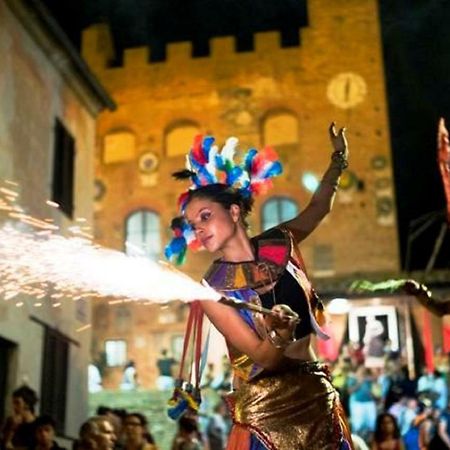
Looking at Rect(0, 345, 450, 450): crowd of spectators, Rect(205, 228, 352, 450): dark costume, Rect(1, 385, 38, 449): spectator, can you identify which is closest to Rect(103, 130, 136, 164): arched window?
Rect(0, 345, 450, 450): crowd of spectators

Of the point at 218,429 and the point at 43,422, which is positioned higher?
the point at 218,429

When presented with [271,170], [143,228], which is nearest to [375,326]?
[143,228]

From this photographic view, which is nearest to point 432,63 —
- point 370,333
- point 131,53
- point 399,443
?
point 370,333

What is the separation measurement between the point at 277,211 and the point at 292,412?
23.8 m

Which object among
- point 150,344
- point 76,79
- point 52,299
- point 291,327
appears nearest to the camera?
point 291,327

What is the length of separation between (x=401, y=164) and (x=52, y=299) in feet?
59.8

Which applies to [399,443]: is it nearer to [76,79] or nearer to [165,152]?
[76,79]

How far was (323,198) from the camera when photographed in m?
3.78

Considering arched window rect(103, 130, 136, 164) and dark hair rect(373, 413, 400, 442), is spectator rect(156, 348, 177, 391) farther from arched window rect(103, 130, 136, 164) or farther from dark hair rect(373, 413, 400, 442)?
dark hair rect(373, 413, 400, 442)

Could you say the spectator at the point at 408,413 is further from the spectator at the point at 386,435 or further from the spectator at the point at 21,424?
the spectator at the point at 21,424

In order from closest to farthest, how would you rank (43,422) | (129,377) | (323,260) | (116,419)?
(43,422) → (116,419) → (129,377) → (323,260)

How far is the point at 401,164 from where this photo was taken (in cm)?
2856

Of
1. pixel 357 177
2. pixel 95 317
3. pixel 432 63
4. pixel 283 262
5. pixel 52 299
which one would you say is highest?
pixel 432 63

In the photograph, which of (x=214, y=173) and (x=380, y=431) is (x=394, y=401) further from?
(x=214, y=173)
